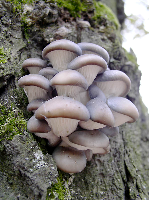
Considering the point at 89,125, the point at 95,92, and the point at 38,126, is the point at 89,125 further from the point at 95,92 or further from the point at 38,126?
the point at 38,126

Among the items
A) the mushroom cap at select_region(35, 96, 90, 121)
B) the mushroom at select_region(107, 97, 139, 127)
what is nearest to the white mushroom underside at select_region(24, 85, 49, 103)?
the mushroom cap at select_region(35, 96, 90, 121)

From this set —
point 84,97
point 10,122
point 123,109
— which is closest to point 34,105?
point 10,122

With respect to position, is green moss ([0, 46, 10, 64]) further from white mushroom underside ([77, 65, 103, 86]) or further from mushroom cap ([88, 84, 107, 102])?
mushroom cap ([88, 84, 107, 102])

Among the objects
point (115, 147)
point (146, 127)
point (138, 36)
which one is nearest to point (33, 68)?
point (115, 147)

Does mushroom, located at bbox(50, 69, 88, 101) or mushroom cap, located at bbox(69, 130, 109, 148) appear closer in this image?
mushroom, located at bbox(50, 69, 88, 101)

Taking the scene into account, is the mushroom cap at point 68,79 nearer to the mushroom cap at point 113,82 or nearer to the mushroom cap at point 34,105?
the mushroom cap at point 34,105

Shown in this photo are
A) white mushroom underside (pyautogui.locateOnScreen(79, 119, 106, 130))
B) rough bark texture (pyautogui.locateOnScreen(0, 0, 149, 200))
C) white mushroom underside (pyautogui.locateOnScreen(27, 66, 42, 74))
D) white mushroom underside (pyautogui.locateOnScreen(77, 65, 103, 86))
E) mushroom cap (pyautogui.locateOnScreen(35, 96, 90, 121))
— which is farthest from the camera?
white mushroom underside (pyautogui.locateOnScreen(27, 66, 42, 74))

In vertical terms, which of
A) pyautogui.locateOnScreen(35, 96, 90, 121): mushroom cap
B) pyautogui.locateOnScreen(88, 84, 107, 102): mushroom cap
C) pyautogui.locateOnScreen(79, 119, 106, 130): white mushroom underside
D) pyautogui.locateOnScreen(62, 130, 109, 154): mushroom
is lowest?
pyautogui.locateOnScreen(62, 130, 109, 154): mushroom

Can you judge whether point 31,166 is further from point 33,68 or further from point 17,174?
point 33,68
